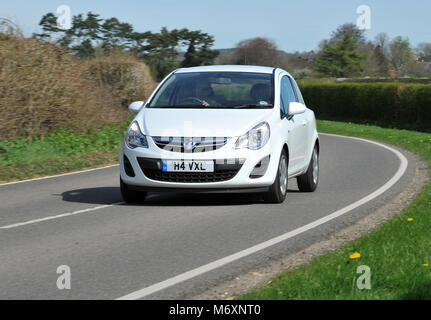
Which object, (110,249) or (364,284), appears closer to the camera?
(364,284)

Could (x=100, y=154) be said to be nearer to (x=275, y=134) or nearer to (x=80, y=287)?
(x=275, y=134)

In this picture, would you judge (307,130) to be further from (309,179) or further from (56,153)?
(56,153)

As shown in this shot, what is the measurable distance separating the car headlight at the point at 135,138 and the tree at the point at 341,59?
14843 centimetres

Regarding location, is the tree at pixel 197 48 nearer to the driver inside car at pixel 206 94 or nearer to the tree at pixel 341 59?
the tree at pixel 341 59

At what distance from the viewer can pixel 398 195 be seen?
38.7ft

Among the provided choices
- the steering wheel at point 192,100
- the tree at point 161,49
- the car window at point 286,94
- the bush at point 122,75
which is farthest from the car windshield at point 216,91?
the tree at point 161,49

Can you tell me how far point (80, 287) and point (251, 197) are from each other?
5639 mm

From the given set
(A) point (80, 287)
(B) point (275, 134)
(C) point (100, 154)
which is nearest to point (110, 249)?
(A) point (80, 287)

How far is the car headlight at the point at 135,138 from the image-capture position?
1007 cm

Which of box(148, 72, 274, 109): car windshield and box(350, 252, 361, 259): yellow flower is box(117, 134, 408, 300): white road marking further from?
box(148, 72, 274, 109): car windshield

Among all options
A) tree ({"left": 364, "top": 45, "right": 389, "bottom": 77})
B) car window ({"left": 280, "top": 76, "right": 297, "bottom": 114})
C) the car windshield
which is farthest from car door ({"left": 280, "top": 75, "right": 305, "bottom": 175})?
tree ({"left": 364, "top": 45, "right": 389, "bottom": 77})

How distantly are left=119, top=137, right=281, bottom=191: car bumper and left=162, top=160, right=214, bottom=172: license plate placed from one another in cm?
5

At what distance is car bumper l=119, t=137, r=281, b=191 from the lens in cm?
980

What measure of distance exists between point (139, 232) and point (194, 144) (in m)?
1.74
